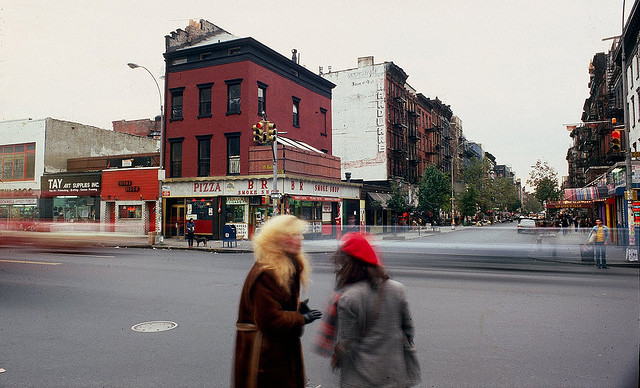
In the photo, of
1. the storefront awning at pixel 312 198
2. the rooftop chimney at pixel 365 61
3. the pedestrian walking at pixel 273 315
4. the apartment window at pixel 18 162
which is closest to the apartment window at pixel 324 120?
→ the storefront awning at pixel 312 198

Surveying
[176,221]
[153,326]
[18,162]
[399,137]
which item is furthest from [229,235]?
[399,137]

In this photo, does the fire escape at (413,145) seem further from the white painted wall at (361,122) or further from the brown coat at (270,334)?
the brown coat at (270,334)

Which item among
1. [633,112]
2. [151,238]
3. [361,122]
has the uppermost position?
[361,122]

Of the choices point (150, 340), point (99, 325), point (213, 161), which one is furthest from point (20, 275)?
point (213, 161)

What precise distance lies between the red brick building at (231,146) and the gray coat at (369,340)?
993 inches

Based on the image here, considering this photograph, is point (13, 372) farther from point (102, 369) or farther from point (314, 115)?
point (314, 115)

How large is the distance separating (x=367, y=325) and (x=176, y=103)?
32.7 m

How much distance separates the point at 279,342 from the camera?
10.1 feet

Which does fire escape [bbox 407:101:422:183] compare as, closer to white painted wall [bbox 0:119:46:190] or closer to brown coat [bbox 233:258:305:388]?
white painted wall [bbox 0:119:46:190]

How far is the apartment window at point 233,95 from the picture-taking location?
99.6 ft

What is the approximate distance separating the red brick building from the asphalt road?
52.0ft

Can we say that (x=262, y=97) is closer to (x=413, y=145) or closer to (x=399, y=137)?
(x=399, y=137)

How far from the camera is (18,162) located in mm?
38781

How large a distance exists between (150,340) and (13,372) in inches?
66.3
